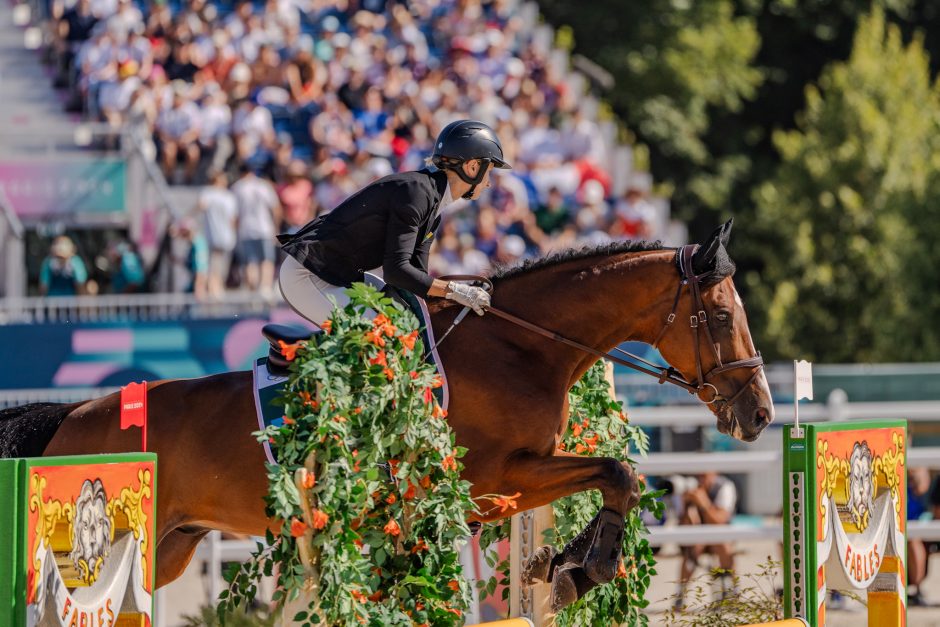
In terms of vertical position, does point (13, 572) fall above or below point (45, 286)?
below

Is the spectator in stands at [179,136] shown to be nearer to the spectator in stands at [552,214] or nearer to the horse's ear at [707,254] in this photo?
the spectator in stands at [552,214]

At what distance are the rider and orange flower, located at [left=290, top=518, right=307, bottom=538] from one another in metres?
1.16

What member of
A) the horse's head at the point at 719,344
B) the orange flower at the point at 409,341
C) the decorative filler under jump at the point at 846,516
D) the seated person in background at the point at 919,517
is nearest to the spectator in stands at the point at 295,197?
the seated person in background at the point at 919,517

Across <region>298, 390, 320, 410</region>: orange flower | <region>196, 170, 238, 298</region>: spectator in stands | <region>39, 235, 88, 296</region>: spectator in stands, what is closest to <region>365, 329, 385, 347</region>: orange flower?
<region>298, 390, 320, 410</region>: orange flower

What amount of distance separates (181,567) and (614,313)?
86.1 inches

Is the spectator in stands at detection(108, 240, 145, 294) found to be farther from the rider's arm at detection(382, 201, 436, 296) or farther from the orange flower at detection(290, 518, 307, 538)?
the orange flower at detection(290, 518, 307, 538)

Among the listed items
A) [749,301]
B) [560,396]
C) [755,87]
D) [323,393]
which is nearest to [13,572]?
[323,393]

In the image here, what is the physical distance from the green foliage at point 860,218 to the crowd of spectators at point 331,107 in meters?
5.43

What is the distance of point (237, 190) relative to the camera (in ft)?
45.8

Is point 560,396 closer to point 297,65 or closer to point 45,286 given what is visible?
point 45,286

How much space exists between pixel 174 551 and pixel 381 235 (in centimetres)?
172

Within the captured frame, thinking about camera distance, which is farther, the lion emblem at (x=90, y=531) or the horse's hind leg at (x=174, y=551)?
the horse's hind leg at (x=174, y=551)

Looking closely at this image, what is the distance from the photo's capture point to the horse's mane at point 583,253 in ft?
19.3

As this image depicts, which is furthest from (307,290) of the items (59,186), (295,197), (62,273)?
(295,197)
